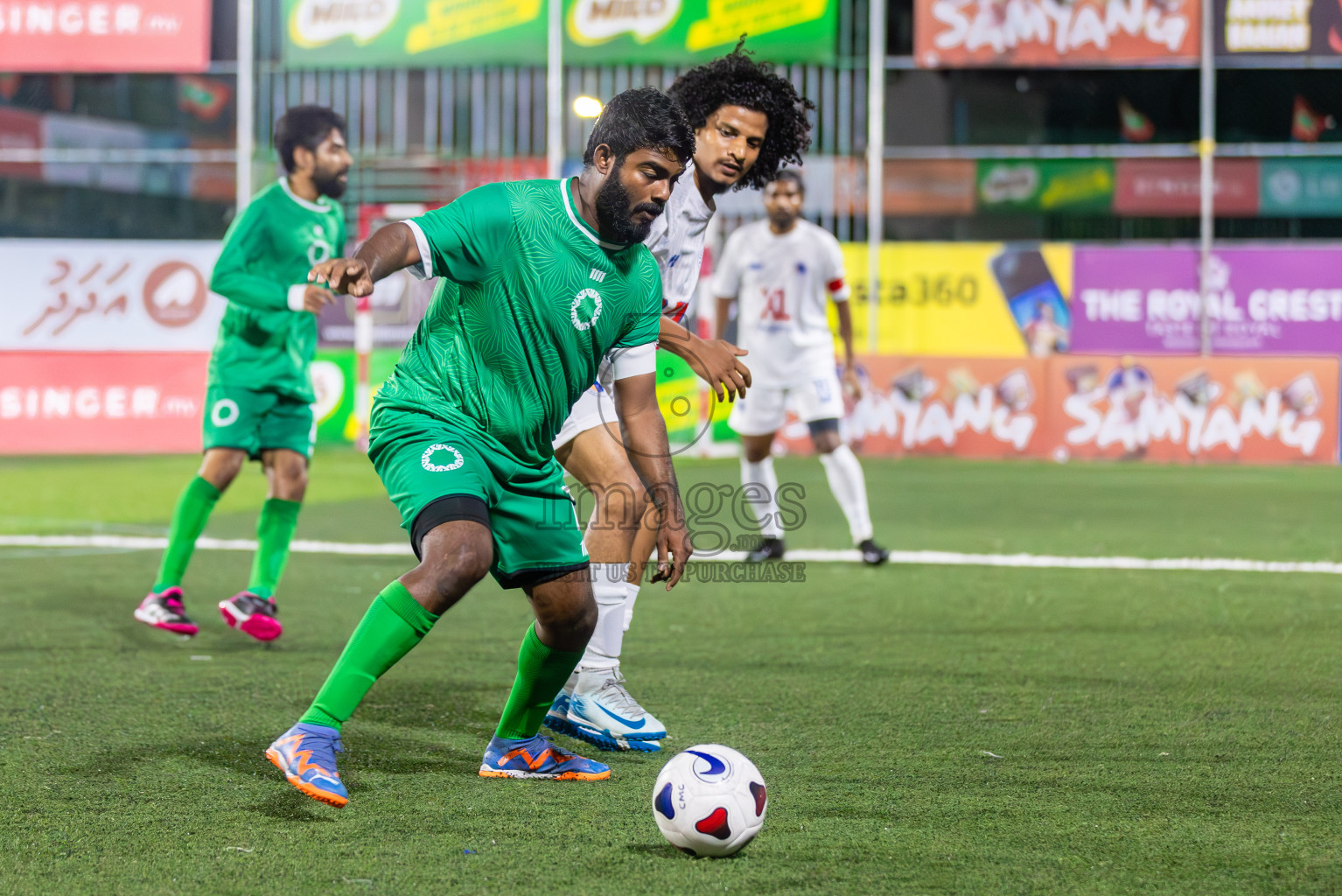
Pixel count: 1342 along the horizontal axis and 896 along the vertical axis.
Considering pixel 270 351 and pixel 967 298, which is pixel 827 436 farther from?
pixel 967 298

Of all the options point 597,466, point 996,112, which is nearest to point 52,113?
point 996,112

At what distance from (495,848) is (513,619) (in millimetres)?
3144

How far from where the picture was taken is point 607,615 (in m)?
4.30

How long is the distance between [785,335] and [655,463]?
16.3 feet

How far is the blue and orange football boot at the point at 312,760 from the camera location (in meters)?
3.12

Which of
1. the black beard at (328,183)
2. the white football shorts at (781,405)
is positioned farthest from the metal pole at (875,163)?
the black beard at (328,183)

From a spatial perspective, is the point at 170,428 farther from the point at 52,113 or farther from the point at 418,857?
the point at 418,857

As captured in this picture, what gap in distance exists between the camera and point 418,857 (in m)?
2.91

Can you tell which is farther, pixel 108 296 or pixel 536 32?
pixel 536 32

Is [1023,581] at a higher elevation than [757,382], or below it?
below

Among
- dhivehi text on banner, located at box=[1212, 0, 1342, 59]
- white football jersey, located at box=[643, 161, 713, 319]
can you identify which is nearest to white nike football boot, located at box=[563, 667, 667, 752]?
white football jersey, located at box=[643, 161, 713, 319]

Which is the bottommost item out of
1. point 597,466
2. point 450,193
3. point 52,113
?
point 597,466

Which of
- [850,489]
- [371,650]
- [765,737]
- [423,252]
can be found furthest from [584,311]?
[850,489]

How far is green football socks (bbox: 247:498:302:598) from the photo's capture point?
5.63m
